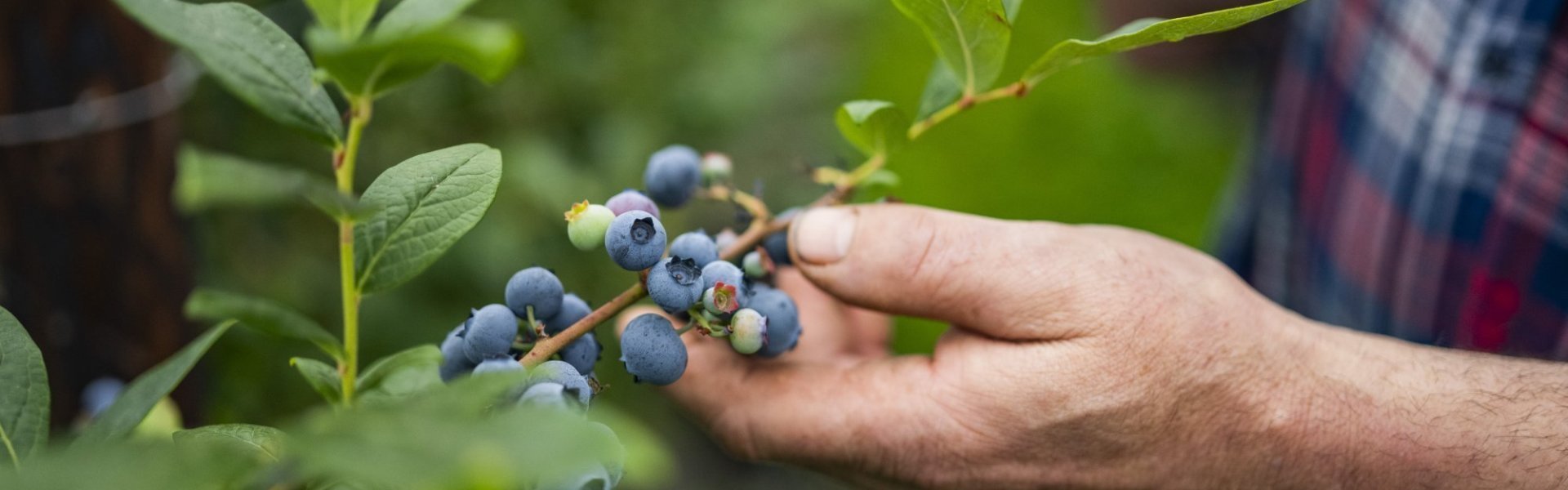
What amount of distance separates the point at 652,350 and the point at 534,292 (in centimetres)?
10

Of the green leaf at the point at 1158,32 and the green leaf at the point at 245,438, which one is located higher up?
the green leaf at the point at 1158,32

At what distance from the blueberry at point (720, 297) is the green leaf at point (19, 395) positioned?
45 cm

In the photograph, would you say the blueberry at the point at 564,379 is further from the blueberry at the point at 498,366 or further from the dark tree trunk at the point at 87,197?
the dark tree trunk at the point at 87,197

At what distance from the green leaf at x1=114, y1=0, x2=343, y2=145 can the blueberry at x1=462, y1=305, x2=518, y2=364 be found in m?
0.17

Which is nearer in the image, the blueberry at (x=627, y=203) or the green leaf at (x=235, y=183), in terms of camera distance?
the green leaf at (x=235, y=183)

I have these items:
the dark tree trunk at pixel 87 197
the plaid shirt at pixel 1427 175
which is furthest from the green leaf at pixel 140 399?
the plaid shirt at pixel 1427 175

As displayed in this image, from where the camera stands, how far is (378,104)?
246cm

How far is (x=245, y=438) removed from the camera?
626 mm

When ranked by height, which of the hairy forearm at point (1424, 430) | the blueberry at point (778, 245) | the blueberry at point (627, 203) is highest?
the blueberry at point (627, 203)

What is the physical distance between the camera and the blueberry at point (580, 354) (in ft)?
2.73

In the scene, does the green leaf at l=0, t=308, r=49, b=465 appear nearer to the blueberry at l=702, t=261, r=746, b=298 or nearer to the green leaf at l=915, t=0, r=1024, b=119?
the blueberry at l=702, t=261, r=746, b=298

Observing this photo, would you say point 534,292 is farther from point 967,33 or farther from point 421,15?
point 967,33

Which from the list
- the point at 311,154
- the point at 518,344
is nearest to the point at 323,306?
the point at 311,154

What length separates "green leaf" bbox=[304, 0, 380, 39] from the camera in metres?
0.67
